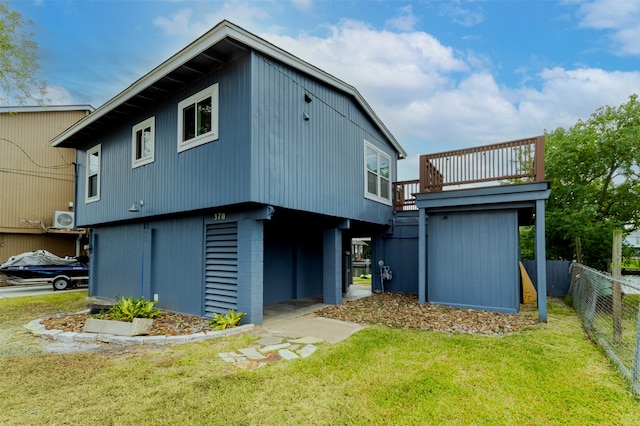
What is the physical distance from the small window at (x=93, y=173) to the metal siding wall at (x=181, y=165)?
23 cm

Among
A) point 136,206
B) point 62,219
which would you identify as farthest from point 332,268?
point 62,219

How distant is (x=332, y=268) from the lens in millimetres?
8422

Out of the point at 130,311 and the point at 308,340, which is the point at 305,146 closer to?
the point at 308,340

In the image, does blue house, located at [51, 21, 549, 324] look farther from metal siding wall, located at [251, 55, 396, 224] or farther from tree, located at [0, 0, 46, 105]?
tree, located at [0, 0, 46, 105]

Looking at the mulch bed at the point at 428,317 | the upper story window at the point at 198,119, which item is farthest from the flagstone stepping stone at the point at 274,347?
the upper story window at the point at 198,119

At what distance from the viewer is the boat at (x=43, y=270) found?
39.5ft

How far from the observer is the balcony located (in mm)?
7199

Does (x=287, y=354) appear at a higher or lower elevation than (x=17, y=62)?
lower

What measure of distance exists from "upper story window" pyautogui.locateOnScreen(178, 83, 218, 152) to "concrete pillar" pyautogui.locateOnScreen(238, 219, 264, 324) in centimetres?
187

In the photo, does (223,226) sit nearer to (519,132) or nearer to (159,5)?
(159,5)

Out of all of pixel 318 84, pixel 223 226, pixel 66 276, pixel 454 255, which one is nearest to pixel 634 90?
pixel 454 255

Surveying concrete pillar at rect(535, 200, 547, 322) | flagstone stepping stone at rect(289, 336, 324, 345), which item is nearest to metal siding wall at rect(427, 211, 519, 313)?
concrete pillar at rect(535, 200, 547, 322)

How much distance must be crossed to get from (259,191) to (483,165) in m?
5.20

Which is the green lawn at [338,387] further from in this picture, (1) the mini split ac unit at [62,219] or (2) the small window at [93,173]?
(1) the mini split ac unit at [62,219]
